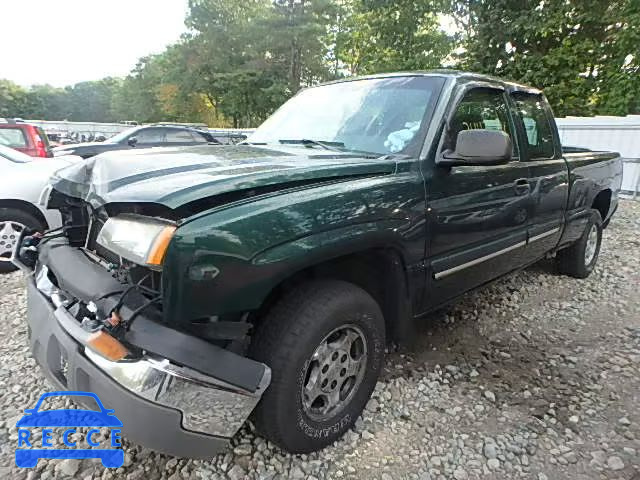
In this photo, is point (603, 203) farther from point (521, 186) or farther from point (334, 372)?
point (334, 372)

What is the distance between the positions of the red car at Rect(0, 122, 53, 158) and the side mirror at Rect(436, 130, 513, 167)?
7.86 metres

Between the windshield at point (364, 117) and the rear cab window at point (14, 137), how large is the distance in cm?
646

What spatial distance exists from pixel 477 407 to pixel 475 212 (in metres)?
1.16

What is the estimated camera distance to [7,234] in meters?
4.26

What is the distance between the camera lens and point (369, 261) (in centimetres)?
232

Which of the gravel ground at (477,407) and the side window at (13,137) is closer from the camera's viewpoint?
the gravel ground at (477,407)

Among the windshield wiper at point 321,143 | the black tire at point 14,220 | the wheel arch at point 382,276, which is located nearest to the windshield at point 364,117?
the windshield wiper at point 321,143

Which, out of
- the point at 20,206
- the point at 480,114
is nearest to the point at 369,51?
the point at 20,206

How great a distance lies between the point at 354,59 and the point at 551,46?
46.2ft

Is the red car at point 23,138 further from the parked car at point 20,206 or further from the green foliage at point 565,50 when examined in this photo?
the green foliage at point 565,50

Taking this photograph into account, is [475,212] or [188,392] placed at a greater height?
[475,212]

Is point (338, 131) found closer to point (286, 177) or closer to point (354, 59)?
point (286, 177)

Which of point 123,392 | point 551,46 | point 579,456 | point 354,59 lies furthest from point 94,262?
point 354,59

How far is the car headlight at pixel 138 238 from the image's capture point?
5.07ft
